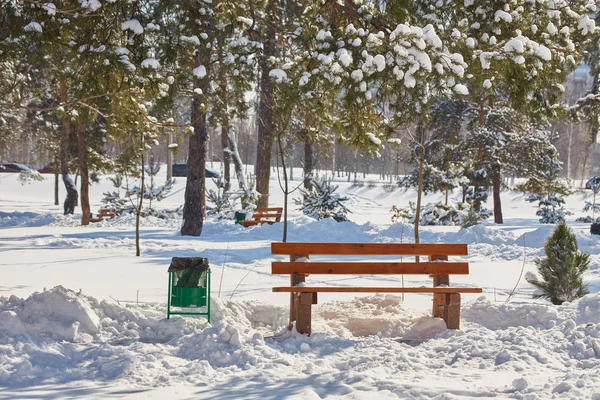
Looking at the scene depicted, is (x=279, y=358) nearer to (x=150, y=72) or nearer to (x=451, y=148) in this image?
(x=150, y=72)

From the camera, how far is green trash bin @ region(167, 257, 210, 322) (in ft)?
18.7

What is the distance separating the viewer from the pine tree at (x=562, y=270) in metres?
7.76

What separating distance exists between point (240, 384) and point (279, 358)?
2.01 feet

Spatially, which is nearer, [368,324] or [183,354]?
[183,354]

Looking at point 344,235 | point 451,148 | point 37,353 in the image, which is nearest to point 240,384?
point 37,353

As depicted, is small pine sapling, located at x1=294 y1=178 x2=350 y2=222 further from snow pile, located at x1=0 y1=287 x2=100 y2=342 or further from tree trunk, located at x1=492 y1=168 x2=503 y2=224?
snow pile, located at x1=0 y1=287 x2=100 y2=342

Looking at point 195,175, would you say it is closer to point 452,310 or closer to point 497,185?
point 452,310

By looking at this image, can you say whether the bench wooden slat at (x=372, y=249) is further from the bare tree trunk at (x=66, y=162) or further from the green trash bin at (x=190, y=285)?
the bare tree trunk at (x=66, y=162)

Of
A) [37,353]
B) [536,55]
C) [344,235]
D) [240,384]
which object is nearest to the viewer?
[240,384]

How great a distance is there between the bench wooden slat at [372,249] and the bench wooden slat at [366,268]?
0.64ft

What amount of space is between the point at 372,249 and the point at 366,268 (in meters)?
0.42

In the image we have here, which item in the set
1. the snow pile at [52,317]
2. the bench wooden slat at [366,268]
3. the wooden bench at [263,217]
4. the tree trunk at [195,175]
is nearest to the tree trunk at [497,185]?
the wooden bench at [263,217]

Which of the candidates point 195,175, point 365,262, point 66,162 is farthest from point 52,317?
point 66,162

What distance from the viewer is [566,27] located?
6406 mm
